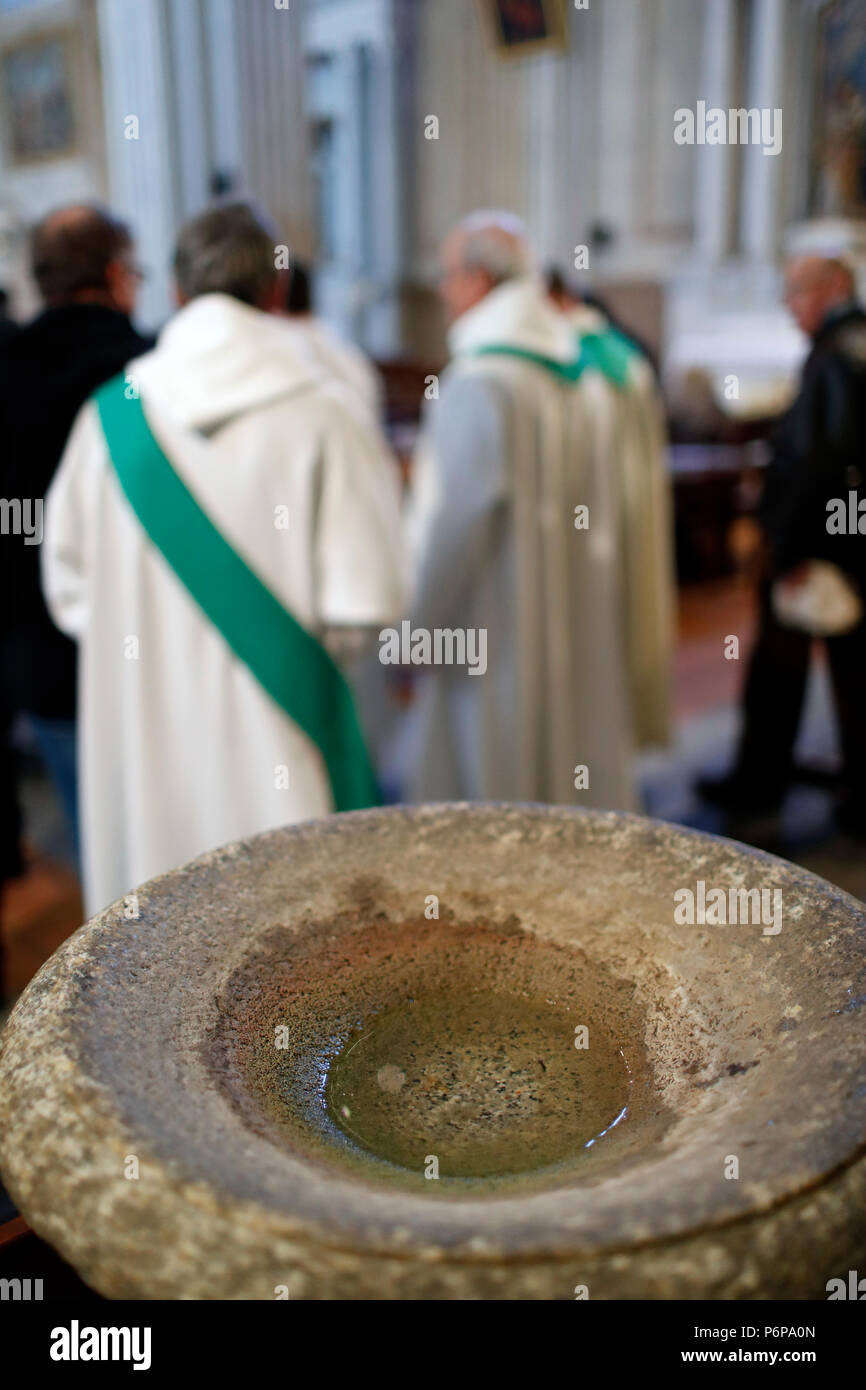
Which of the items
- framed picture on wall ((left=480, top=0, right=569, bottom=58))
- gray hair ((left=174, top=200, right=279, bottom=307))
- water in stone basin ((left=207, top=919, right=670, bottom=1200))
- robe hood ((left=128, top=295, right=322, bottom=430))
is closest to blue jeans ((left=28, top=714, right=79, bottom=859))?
robe hood ((left=128, top=295, right=322, bottom=430))

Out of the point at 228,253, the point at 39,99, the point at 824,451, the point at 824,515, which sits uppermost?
the point at 39,99

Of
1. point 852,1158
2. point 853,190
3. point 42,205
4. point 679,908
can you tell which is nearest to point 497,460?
point 679,908

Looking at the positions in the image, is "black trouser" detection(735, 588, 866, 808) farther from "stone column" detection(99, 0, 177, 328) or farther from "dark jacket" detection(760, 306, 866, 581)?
"stone column" detection(99, 0, 177, 328)

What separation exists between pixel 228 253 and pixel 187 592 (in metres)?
0.62

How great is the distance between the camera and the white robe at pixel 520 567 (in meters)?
3.26

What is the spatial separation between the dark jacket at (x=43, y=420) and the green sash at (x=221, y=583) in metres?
→ 0.17

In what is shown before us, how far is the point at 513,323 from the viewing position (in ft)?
10.7

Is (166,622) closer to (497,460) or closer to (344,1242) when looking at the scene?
(497,460)

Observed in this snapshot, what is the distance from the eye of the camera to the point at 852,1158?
0.82 m

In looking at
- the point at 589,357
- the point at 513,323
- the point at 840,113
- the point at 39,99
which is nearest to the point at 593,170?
the point at 840,113

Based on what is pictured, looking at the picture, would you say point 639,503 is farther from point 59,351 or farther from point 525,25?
point 525,25

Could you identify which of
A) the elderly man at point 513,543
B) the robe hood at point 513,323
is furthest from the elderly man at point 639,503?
the robe hood at point 513,323

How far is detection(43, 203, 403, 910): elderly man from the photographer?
7.08 feet

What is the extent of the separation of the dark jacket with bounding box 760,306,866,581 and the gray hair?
1.89 meters
